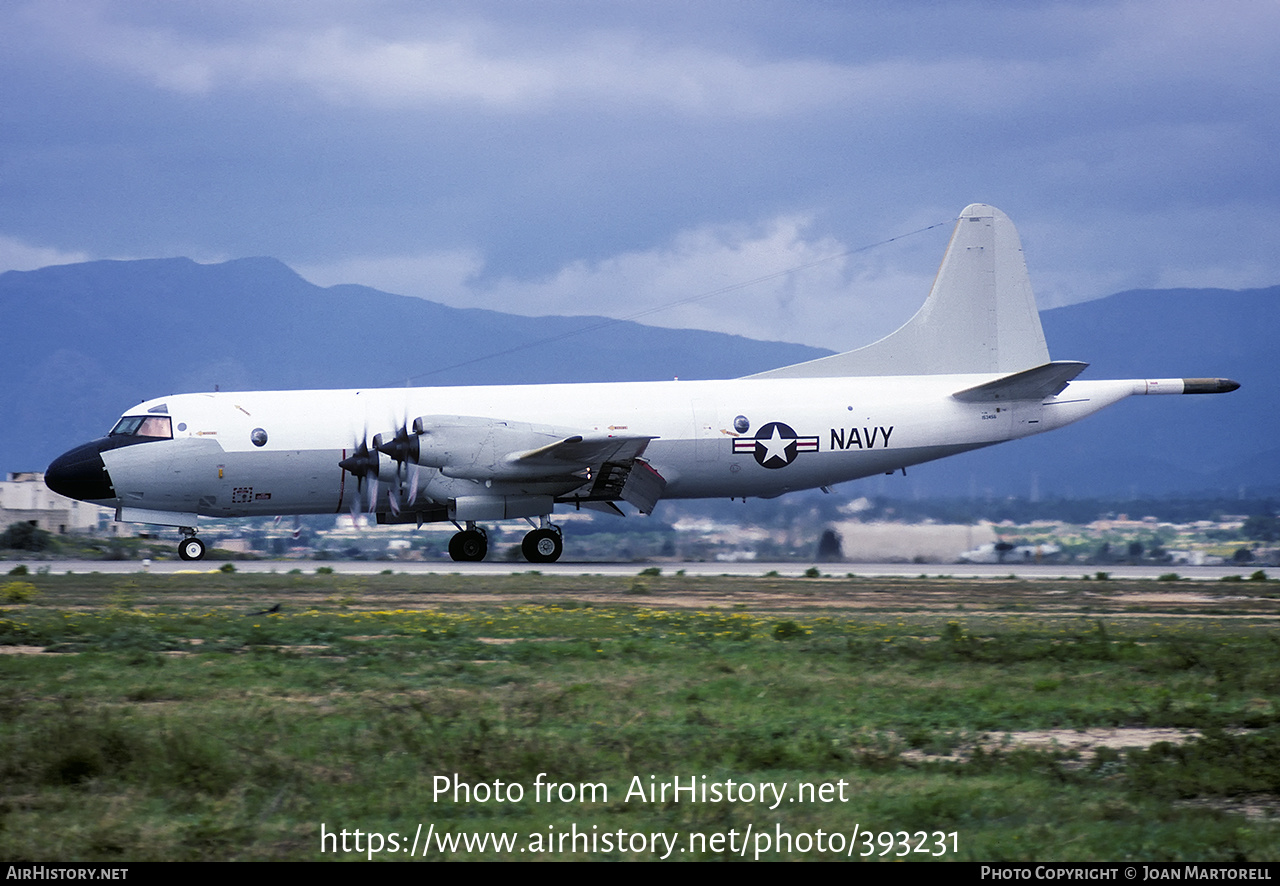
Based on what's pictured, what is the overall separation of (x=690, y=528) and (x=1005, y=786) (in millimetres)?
30822

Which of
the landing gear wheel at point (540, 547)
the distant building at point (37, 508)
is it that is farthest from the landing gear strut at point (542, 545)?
the distant building at point (37, 508)

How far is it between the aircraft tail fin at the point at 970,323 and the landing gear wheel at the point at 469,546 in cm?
924

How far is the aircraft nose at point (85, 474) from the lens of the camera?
32.0m

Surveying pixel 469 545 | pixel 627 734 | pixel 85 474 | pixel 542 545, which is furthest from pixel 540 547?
pixel 627 734

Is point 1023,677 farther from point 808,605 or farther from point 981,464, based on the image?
point 981,464

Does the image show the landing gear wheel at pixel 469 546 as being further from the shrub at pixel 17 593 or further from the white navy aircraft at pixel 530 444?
the shrub at pixel 17 593

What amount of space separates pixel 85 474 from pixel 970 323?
2467 cm

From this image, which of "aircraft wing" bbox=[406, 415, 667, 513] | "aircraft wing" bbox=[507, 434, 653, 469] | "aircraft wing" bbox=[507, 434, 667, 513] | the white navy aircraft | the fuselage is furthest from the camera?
the fuselage

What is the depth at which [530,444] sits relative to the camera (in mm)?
30641

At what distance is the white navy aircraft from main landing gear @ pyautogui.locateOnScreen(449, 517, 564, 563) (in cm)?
5

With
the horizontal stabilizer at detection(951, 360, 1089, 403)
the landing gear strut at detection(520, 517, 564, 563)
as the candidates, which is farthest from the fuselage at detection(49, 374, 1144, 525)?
the landing gear strut at detection(520, 517, 564, 563)

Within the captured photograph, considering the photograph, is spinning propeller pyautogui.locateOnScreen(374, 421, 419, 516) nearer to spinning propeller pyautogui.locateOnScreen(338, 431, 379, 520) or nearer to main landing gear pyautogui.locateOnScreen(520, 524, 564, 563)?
spinning propeller pyautogui.locateOnScreen(338, 431, 379, 520)

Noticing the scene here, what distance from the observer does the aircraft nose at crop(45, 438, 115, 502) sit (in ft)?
105
